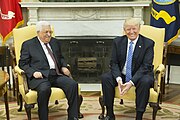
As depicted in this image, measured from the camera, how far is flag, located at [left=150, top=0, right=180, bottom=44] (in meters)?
4.66

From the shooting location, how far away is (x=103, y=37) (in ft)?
16.9

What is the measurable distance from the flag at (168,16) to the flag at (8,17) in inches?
85.1

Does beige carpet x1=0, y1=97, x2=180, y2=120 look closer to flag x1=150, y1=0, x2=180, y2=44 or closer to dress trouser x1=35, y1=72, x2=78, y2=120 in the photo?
dress trouser x1=35, y1=72, x2=78, y2=120

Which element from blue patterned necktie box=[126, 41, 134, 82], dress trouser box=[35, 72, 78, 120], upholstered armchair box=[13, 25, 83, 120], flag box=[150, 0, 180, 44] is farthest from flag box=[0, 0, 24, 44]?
blue patterned necktie box=[126, 41, 134, 82]

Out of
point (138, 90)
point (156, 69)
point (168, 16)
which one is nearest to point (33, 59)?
point (138, 90)

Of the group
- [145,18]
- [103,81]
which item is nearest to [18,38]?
[103,81]

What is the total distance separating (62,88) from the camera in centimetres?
339

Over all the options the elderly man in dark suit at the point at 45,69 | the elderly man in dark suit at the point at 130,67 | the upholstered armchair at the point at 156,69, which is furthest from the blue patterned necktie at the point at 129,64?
the elderly man in dark suit at the point at 45,69

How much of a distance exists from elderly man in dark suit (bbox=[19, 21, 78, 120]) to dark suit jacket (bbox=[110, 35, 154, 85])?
0.51 metres

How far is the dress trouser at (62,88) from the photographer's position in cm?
322

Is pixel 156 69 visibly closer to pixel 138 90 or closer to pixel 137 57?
pixel 137 57

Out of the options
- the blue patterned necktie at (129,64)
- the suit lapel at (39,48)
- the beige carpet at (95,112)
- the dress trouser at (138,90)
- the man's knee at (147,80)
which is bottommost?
the beige carpet at (95,112)

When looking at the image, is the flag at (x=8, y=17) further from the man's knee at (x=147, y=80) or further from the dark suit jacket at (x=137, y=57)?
the man's knee at (x=147, y=80)

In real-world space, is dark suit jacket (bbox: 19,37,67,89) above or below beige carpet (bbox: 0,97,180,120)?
above
